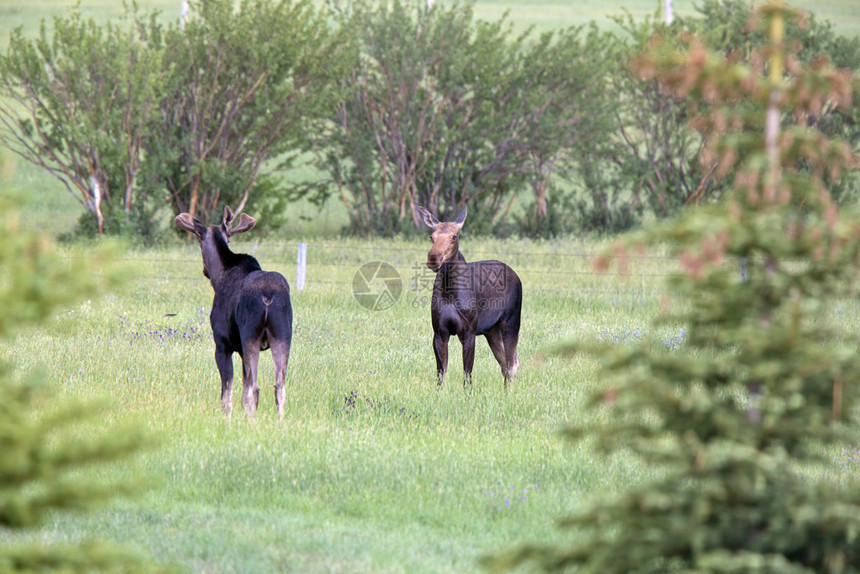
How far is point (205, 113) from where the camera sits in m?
25.0

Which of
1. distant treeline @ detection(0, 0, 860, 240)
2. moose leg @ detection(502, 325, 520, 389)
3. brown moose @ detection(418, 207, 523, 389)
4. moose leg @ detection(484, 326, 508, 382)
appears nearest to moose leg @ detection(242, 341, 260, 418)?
brown moose @ detection(418, 207, 523, 389)

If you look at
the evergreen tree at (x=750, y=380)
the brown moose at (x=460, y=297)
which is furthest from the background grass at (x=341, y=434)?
the evergreen tree at (x=750, y=380)

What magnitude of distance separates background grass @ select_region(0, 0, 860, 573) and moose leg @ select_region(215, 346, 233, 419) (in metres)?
0.14

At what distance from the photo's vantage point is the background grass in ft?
19.4

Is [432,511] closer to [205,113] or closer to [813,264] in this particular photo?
[813,264]

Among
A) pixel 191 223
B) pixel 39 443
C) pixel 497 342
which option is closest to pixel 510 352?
pixel 497 342

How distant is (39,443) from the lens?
3545 mm

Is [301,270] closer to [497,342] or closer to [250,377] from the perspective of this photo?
[497,342]

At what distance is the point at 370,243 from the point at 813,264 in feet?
67.4

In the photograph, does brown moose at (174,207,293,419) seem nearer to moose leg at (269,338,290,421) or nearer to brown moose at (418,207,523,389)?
A: moose leg at (269,338,290,421)

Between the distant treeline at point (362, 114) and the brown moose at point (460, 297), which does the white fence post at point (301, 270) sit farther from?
the distant treeline at point (362, 114)

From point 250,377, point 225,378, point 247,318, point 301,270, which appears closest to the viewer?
point 247,318

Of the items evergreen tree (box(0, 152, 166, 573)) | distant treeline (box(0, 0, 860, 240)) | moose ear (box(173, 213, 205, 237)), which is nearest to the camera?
evergreen tree (box(0, 152, 166, 573))

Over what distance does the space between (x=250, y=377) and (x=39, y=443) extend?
16.7 ft
